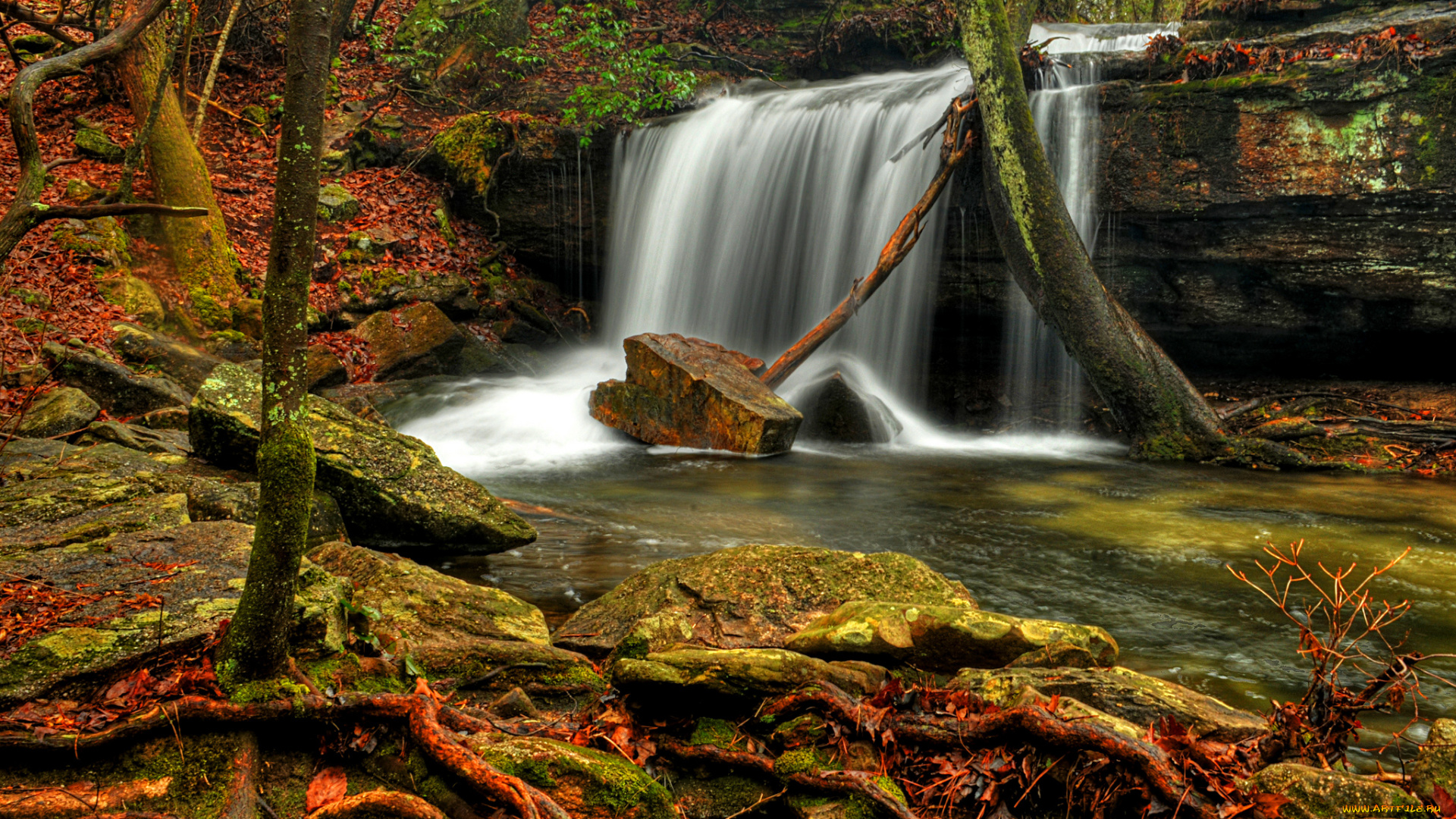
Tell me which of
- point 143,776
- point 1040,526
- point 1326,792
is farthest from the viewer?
point 1040,526

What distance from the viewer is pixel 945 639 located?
3.32 m

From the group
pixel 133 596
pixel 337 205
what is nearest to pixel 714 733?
pixel 133 596

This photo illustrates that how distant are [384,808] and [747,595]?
225cm

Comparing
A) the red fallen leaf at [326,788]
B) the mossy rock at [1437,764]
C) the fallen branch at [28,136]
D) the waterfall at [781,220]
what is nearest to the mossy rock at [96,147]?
the waterfall at [781,220]

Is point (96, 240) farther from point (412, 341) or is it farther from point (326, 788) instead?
point (326, 788)

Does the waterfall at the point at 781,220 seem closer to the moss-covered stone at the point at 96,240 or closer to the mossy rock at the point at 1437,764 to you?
the moss-covered stone at the point at 96,240

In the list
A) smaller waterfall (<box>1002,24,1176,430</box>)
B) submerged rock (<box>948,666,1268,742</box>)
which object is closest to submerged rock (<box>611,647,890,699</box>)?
submerged rock (<box>948,666,1268,742</box>)

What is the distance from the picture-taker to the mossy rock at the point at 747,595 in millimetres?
3717

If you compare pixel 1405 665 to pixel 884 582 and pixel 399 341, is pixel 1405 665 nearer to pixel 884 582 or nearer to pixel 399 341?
pixel 884 582

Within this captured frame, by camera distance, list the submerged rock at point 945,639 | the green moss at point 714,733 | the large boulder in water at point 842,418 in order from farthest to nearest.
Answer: the large boulder in water at point 842,418 → the submerged rock at point 945,639 → the green moss at point 714,733

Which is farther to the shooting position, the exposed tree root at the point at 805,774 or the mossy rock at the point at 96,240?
the mossy rock at the point at 96,240

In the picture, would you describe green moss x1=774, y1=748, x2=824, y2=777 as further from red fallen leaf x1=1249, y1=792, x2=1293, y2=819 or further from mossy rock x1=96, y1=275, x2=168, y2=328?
mossy rock x1=96, y1=275, x2=168, y2=328

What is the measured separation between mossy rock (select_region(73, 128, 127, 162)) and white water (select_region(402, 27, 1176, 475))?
18.1ft

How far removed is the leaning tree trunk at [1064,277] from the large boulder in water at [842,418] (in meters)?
2.48
